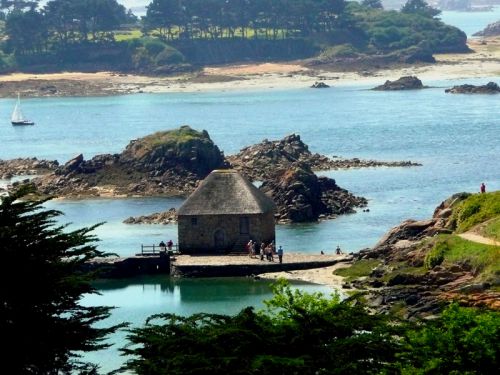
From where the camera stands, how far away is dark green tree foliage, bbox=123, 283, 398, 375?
33156 millimetres

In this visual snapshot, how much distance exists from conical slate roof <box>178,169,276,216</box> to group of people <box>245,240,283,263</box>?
4.43ft

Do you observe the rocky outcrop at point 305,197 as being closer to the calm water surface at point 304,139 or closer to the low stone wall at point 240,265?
the calm water surface at point 304,139

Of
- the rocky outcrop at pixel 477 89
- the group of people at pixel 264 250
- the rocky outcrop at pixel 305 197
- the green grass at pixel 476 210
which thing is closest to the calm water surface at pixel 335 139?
the rocky outcrop at pixel 305 197

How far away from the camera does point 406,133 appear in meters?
137

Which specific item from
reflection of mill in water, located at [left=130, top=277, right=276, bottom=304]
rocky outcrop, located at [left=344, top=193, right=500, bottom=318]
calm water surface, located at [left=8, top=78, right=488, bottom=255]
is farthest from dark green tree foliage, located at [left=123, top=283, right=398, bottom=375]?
calm water surface, located at [left=8, top=78, right=488, bottom=255]

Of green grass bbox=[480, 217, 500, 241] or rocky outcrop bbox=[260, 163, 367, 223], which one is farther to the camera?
rocky outcrop bbox=[260, 163, 367, 223]

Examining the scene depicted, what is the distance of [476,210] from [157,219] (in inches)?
1014

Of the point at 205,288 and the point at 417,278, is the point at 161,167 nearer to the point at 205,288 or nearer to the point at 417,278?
the point at 205,288

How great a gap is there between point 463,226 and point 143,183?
41070mm

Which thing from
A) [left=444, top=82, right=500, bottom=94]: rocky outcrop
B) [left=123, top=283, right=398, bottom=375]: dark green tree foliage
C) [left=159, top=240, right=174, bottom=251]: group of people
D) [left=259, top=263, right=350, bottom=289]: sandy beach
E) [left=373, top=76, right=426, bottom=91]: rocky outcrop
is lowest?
[left=373, top=76, right=426, bottom=91]: rocky outcrop

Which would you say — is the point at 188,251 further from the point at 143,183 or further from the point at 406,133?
the point at 406,133

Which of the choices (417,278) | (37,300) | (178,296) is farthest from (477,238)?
(37,300)

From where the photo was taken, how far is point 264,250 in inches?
2645

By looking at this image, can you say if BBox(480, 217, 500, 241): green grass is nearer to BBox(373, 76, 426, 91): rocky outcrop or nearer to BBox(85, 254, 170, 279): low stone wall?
BBox(85, 254, 170, 279): low stone wall
